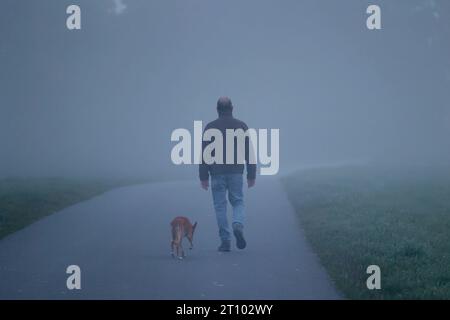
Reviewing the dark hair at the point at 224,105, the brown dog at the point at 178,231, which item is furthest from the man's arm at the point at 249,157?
the brown dog at the point at 178,231

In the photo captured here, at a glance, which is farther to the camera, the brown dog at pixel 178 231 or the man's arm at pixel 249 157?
the man's arm at pixel 249 157

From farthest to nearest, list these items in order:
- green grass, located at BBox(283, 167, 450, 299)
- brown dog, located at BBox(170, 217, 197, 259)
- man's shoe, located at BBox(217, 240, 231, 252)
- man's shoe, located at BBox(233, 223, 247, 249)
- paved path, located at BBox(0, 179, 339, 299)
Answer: man's shoe, located at BBox(217, 240, 231, 252) < man's shoe, located at BBox(233, 223, 247, 249) < brown dog, located at BBox(170, 217, 197, 259) < green grass, located at BBox(283, 167, 450, 299) < paved path, located at BBox(0, 179, 339, 299)

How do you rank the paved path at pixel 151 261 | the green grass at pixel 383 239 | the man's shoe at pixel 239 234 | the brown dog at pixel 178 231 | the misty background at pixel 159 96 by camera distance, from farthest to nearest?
the misty background at pixel 159 96, the man's shoe at pixel 239 234, the brown dog at pixel 178 231, the green grass at pixel 383 239, the paved path at pixel 151 261

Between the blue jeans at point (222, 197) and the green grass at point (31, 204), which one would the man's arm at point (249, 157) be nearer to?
the blue jeans at point (222, 197)

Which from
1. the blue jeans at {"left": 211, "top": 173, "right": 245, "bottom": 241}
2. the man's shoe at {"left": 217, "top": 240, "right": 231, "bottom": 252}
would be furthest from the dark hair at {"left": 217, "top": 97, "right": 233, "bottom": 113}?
the man's shoe at {"left": 217, "top": 240, "right": 231, "bottom": 252}

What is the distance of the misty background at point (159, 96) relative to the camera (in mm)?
72688

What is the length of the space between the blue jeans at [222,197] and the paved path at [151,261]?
0.46 m

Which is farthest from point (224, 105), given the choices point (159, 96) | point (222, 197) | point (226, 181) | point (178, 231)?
point (159, 96)

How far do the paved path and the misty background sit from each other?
3803cm

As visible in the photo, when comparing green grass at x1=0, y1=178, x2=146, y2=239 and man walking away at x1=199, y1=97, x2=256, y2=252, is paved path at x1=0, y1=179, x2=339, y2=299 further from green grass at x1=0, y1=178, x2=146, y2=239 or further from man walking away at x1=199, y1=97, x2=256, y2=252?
green grass at x1=0, y1=178, x2=146, y2=239

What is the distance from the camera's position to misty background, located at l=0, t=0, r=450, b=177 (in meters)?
72.7

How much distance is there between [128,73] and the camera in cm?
11612

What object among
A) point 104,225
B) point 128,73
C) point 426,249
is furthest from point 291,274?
point 128,73

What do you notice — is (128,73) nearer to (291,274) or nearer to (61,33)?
(61,33)
